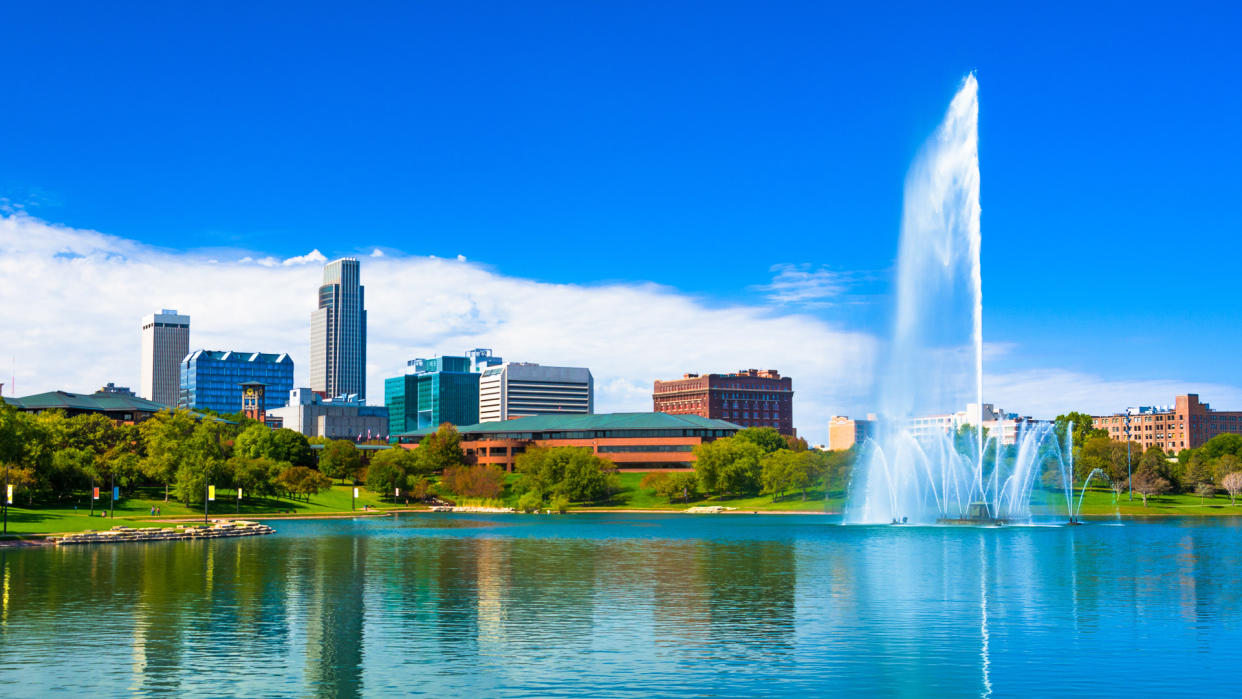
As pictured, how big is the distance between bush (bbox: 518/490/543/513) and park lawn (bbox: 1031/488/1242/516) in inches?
2905

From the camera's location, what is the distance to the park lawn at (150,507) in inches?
3558

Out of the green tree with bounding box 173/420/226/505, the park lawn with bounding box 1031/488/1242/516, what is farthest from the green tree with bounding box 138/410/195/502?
the park lawn with bounding box 1031/488/1242/516

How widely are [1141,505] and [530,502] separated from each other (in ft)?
292

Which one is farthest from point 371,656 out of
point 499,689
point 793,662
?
point 793,662

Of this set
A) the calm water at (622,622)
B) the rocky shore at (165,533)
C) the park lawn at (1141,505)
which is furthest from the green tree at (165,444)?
the park lawn at (1141,505)

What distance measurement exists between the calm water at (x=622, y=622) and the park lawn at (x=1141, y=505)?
6568 cm

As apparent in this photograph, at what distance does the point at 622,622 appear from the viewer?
1512 inches

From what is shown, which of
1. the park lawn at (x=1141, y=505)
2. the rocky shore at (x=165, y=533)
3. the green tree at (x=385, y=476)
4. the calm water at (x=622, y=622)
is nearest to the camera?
the calm water at (x=622, y=622)

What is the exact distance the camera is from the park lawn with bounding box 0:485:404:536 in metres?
90.4

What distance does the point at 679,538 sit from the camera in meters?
91.2

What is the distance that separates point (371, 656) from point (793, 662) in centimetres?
1215

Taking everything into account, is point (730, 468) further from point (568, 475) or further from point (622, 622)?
point (622, 622)

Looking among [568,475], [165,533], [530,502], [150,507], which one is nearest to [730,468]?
[568,475]

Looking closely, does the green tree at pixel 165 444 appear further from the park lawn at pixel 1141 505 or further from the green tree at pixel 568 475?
the park lawn at pixel 1141 505
